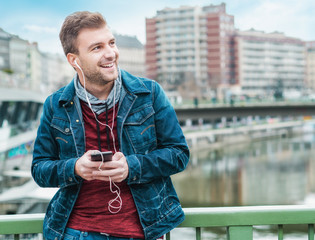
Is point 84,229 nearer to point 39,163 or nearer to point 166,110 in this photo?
point 39,163

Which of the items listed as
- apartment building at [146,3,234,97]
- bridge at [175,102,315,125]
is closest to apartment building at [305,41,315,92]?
apartment building at [146,3,234,97]

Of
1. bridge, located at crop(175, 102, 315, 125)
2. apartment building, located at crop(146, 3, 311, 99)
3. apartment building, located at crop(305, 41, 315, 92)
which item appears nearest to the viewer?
bridge, located at crop(175, 102, 315, 125)

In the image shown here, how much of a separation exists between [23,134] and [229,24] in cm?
6321

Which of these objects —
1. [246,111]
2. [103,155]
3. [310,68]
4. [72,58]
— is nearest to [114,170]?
[103,155]

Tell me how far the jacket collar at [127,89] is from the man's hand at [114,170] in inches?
9.8

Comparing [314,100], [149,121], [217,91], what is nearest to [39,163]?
[149,121]

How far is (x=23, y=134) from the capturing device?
2270 centimetres

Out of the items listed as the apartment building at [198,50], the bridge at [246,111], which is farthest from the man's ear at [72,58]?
the apartment building at [198,50]

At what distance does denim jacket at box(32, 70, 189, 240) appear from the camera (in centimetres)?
151

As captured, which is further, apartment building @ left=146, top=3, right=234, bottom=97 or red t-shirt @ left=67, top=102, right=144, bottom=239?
apartment building @ left=146, top=3, right=234, bottom=97

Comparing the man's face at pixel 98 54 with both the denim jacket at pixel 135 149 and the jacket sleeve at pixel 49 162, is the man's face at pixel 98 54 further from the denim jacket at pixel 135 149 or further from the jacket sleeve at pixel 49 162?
the jacket sleeve at pixel 49 162

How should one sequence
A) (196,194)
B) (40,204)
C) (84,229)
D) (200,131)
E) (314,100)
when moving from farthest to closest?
(200,131) → (314,100) → (196,194) → (40,204) → (84,229)

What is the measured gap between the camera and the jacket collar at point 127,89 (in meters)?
1.56

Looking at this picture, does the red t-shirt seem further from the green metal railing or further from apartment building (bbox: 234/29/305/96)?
apartment building (bbox: 234/29/305/96)
